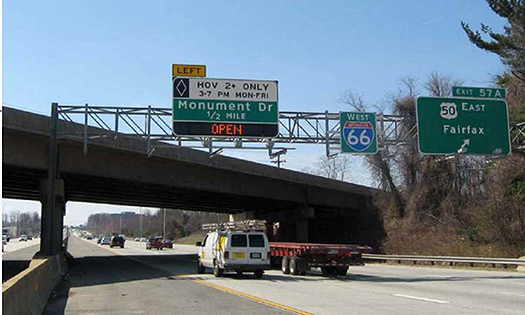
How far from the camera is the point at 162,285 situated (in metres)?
20.7

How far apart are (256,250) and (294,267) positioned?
286 centimetres

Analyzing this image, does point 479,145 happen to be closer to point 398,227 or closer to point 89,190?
point 398,227

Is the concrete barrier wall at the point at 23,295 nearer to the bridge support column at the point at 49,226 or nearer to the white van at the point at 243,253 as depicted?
the white van at the point at 243,253

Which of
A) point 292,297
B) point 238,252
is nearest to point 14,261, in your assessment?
point 238,252

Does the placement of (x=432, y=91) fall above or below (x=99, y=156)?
above

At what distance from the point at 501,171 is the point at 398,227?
12.9 m

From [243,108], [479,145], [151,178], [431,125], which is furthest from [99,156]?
[479,145]

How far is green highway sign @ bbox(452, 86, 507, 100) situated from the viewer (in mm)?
25250

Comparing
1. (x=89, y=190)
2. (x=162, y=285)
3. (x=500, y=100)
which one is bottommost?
(x=162, y=285)

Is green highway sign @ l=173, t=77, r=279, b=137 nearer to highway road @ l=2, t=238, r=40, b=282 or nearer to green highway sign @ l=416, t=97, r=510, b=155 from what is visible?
green highway sign @ l=416, t=97, r=510, b=155

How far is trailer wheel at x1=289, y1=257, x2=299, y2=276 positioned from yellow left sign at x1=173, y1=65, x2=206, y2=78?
9.19 metres

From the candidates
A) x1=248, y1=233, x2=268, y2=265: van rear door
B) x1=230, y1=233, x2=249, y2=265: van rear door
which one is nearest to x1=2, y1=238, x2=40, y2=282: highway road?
x1=230, y1=233, x2=249, y2=265: van rear door

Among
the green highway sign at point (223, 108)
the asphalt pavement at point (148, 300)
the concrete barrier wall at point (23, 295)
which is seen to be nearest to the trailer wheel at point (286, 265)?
the asphalt pavement at point (148, 300)

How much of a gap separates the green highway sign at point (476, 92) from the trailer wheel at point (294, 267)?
34.2 ft
